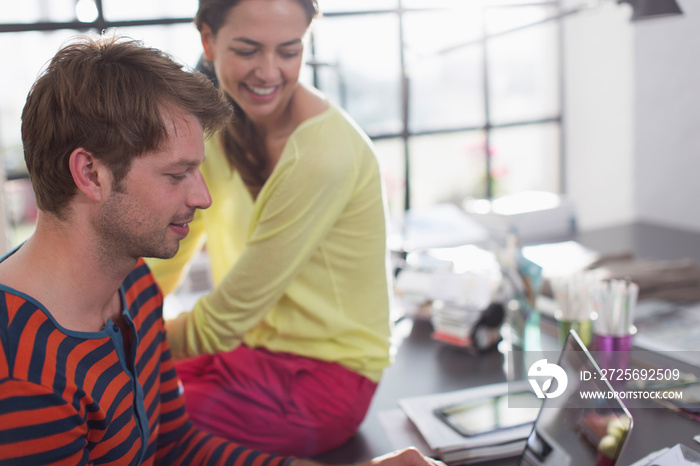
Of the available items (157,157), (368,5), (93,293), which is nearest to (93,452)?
(93,293)

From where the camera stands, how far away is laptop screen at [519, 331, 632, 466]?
0.90 m

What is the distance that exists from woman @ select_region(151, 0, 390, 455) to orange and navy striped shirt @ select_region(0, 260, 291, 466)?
7.1 inches

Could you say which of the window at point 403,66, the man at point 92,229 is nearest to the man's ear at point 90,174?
the man at point 92,229

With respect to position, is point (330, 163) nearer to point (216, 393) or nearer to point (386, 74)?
point (216, 393)

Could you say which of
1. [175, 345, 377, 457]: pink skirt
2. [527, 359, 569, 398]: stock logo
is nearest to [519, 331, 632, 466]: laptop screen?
[527, 359, 569, 398]: stock logo

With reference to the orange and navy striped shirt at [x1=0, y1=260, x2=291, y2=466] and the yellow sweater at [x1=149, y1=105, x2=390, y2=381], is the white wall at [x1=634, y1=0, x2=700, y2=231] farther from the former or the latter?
the orange and navy striped shirt at [x1=0, y1=260, x2=291, y2=466]

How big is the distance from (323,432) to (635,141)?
257 cm

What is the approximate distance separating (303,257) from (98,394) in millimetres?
532

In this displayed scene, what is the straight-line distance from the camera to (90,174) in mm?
896

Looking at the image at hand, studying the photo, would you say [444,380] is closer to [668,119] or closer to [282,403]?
[282,403]

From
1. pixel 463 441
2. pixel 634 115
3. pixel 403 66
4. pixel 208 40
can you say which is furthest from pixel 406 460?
pixel 634 115

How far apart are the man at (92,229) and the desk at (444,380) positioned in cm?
35

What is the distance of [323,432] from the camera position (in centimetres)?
134

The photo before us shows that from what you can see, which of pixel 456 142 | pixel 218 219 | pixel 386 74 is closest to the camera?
pixel 218 219
